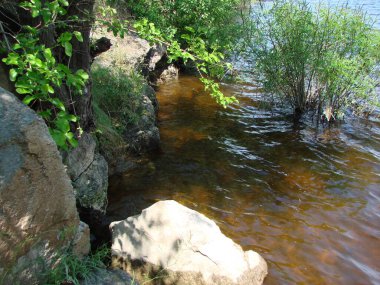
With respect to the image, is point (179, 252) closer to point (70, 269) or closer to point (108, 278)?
point (108, 278)

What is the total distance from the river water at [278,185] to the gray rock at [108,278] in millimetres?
2085

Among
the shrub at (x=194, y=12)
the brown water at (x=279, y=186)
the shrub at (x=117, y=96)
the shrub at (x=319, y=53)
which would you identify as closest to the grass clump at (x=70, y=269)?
the brown water at (x=279, y=186)

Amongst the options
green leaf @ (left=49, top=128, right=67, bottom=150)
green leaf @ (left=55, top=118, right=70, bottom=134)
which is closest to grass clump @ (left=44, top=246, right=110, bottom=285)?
green leaf @ (left=49, top=128, right=67, bottom=150)

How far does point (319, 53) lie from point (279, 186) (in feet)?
13.5


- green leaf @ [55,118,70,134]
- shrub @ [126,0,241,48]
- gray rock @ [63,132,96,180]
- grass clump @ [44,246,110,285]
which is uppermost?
shrub @ [126,0,241,48]

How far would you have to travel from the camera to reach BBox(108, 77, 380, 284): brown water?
18.0 feet

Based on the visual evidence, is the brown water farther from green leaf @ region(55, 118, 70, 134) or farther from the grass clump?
green leaf @ region(55, 118, 70, 134)

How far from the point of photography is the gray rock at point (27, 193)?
3.09 meters

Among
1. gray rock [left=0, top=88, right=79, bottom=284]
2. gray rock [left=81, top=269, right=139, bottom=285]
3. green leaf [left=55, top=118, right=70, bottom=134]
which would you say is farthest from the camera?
gray rock [left=81, top=269, right=139, bottom=285]

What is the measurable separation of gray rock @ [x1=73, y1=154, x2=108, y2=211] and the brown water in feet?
1.68

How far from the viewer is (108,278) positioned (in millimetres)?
3875

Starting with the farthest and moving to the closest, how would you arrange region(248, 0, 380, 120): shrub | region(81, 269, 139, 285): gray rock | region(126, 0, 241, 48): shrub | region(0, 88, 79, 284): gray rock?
region(126, 0, 241, 48): shrub, region(248, 0, 380, 120): shrub, region(81, 269, 139, 285): gray rock, region(0, 88, 79, 284): gray rock

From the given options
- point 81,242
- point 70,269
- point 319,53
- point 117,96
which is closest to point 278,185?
point 117,96

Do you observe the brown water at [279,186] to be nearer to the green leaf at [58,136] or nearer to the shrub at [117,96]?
the shrub at [117,96]
